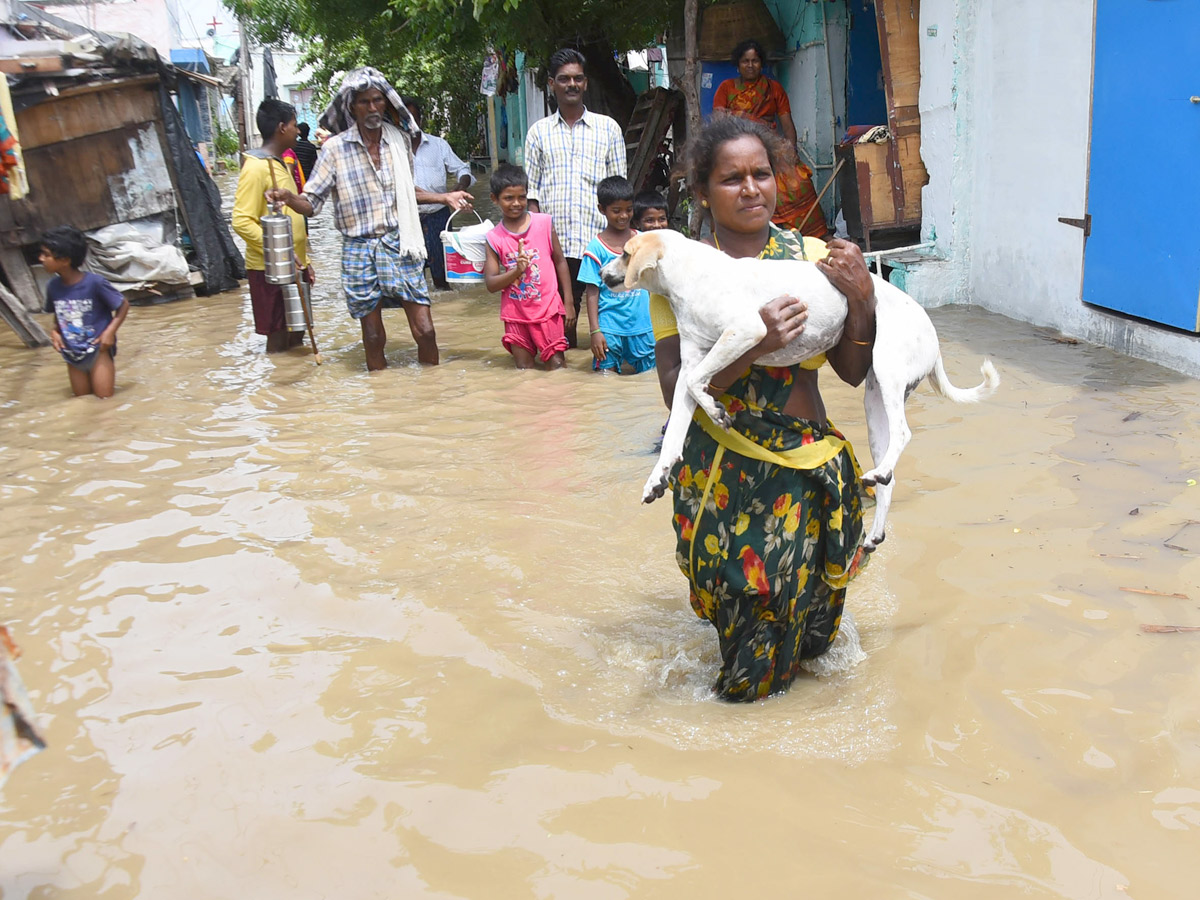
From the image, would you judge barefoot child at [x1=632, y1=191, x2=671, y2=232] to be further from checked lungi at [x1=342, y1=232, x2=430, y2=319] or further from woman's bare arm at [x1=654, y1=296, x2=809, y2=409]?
woman's bare arm at [x1=654, y1=296, x2=809, y2=409]

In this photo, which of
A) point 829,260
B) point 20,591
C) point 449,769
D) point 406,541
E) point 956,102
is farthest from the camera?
point 956,102

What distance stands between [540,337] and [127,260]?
525 centimetres

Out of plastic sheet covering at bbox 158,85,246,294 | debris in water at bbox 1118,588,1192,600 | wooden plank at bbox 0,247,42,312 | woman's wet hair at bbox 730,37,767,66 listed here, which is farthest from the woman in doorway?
debris in water at bbox 1118,588,1192,600

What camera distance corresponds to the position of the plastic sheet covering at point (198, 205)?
34.5 feet

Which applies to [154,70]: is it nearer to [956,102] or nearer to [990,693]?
[956,102]

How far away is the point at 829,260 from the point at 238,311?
816 cm

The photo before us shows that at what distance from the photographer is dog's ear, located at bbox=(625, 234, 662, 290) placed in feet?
8.07

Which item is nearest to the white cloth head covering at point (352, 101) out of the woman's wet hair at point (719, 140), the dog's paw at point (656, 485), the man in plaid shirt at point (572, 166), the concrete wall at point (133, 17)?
the man in plaid shirt at point (572, 166)

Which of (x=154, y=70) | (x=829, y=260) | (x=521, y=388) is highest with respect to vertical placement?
(x=154, y=70)

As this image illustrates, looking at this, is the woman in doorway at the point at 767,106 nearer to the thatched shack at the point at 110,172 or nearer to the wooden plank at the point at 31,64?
the thatched shack at the point at 110,172

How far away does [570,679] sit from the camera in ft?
10.2

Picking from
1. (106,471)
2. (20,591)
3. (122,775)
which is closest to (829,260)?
(122,775)

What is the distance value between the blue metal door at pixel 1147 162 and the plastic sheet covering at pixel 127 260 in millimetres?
7980

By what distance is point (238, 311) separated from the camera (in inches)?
379
